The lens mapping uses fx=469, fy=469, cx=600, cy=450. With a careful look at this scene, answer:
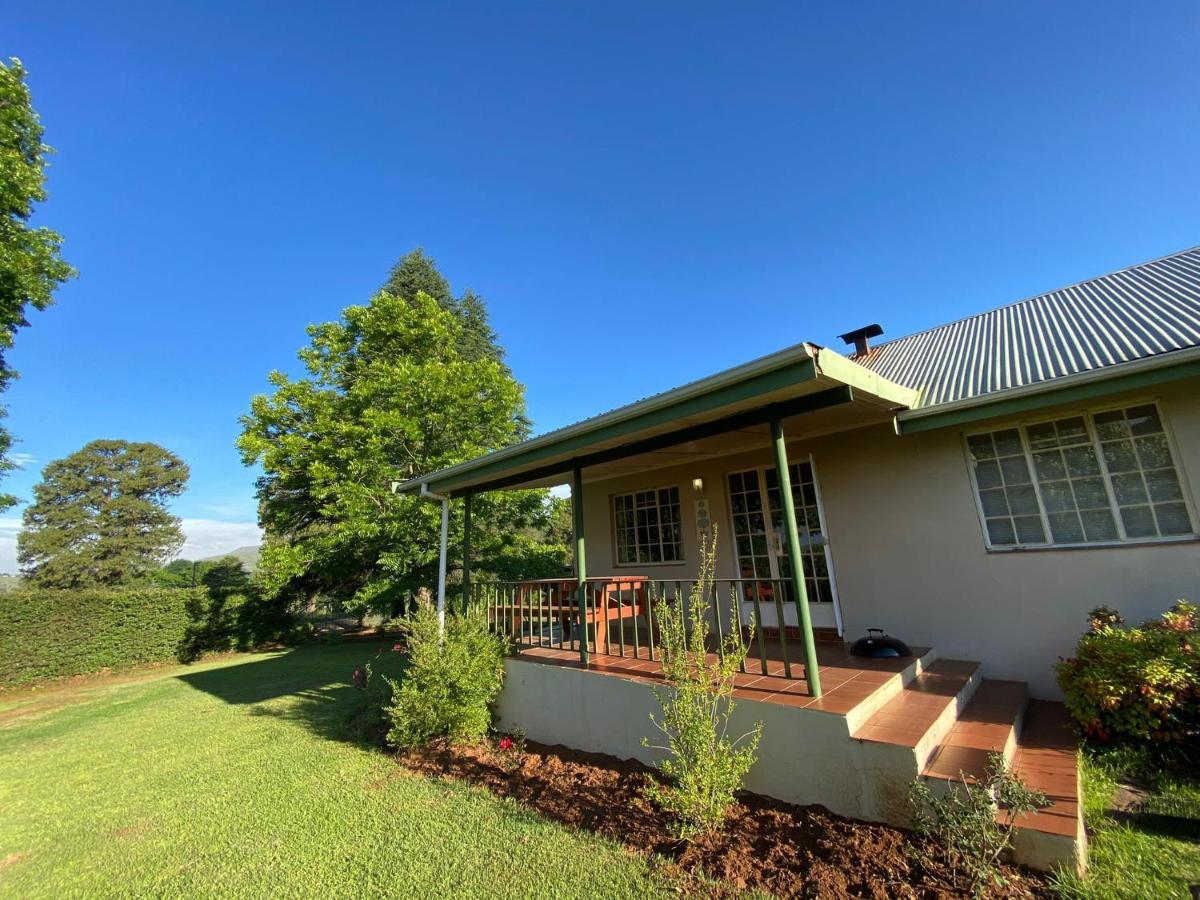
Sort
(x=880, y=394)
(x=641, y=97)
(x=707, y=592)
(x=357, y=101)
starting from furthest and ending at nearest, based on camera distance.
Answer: (x=357, y=101) → (x=641, y=97) → (x=707, y=592) → (x=880, y=394)

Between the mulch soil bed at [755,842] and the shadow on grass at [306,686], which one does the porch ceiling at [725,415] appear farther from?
the shadow on grass at [306,686]

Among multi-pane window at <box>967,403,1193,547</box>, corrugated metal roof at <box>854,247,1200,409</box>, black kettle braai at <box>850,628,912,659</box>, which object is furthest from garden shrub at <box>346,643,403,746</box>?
corrugated metal roof at <box>854,247,1200,409</box>

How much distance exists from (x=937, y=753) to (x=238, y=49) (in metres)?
13.5

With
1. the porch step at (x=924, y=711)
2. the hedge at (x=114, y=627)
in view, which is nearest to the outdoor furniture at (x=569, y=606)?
the porch step at (x=924, y=711)

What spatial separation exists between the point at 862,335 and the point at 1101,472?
528 cm

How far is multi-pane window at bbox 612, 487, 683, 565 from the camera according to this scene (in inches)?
300

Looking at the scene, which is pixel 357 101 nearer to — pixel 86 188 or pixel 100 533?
pixel 86 188

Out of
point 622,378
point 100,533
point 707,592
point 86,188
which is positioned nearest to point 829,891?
point 707,592

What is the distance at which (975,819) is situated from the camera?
2361 mm

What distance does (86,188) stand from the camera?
390 inches

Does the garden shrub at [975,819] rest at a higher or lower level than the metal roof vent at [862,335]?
lower

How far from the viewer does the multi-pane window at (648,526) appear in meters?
7.62

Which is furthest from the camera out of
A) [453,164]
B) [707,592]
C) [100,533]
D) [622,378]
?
[100,533]

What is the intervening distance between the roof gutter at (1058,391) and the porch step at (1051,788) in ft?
8.61
